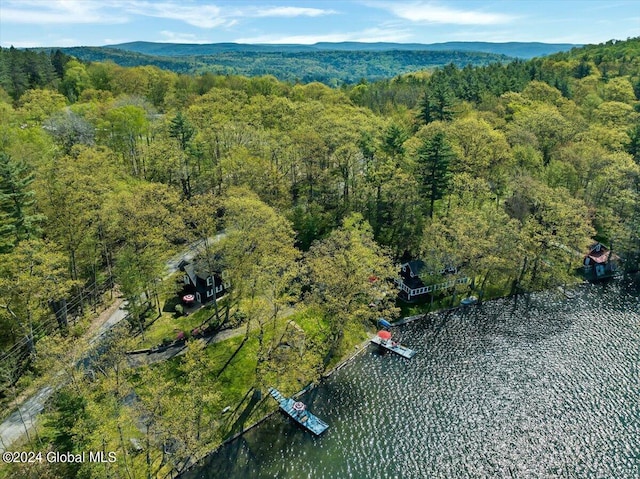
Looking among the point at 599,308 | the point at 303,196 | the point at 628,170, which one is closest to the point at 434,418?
the point at 599,308

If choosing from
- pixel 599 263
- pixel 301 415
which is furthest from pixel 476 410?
pixel 599 263

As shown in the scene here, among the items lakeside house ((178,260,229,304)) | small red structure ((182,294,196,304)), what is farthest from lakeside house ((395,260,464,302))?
small red structure ((182,294,196,304))

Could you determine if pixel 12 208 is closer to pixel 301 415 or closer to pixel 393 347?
pixel 301 415

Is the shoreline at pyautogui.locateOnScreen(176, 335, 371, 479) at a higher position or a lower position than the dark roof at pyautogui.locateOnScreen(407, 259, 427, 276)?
lower

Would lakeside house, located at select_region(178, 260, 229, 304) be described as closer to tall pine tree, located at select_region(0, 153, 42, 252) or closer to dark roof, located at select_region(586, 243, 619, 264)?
tall pine tree, located at select_region(0, 153, 42, 252)

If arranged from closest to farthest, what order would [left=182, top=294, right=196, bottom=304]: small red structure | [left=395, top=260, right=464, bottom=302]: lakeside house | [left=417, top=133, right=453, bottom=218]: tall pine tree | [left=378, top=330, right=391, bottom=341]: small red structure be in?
[left=378, top=330, right=391, bottom=341]: small red structure → [left=182, top=294, right=196, bottom=304]: small red structure → [left=395, top=260, right=464, bottom=302]: lakeside house → [left=417, top=133, right=453, bottom=218]: tall pine tree

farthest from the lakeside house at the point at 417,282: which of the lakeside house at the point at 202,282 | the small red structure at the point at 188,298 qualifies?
the small red structure at the point at 188,298
